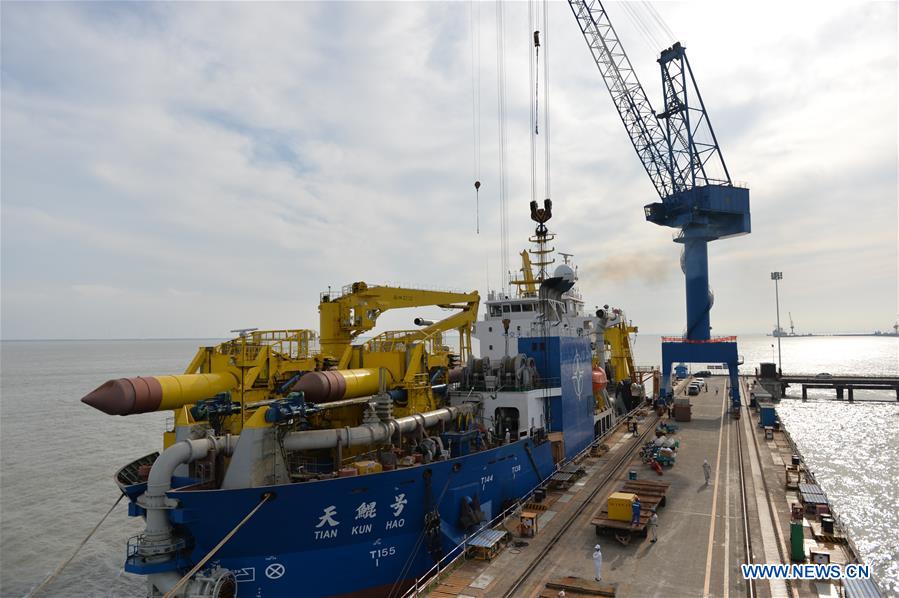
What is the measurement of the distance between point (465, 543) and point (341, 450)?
17.1ft

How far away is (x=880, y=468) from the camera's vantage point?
4250 centimetres

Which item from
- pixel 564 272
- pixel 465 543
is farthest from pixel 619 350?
pixel 465 543

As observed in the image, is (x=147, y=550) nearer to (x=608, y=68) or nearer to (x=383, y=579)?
(x=383, y=579)

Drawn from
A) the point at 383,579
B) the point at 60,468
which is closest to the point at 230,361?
the point at 383,579

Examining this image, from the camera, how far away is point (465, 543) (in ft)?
58.8

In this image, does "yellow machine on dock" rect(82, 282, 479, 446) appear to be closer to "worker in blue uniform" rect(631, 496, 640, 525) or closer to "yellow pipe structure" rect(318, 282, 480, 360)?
"yellow pipe structure" rect(318, 282, 480, 360)

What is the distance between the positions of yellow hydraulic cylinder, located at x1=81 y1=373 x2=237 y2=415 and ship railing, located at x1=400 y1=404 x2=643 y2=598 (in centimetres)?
1016

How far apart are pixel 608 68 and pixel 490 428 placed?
48017 millimetres

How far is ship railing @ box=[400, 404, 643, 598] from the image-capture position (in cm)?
1523

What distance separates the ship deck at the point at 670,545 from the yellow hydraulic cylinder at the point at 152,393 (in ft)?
35.2

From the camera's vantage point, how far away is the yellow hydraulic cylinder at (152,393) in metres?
16.5

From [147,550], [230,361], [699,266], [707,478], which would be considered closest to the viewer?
[147,550]

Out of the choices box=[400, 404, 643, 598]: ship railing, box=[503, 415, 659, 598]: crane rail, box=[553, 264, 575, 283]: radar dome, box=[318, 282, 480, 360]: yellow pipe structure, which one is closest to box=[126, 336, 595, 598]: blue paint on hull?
box=[400, 404, 643, 598]: ship railing
